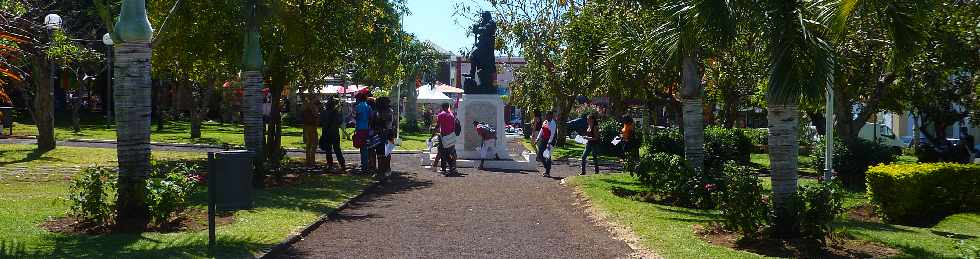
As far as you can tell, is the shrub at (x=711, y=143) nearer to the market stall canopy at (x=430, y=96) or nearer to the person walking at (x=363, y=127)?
the person walking at (x=363, y=127)

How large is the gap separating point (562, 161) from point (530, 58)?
17.9 ft

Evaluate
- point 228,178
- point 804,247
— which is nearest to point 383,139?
point 228,178

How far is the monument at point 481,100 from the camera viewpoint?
22.8 m

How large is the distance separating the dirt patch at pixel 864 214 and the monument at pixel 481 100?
9080 millimetres

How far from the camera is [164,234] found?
9219mm

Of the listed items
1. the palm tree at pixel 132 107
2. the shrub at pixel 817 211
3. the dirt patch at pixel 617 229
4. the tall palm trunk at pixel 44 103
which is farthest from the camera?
the tall palm trunk at pixel 44 103

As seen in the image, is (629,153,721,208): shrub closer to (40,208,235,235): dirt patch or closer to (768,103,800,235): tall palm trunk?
(768,103,800,235): tall palm trunk

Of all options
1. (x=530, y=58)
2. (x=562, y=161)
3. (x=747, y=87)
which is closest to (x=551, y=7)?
(x=530, y=58)

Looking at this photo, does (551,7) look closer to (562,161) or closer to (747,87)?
(562,161)

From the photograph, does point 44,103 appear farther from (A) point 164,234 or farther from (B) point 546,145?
(A) point 164,234

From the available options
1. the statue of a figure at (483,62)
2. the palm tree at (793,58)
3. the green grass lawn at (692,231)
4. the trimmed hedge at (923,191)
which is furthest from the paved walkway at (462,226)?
the statue of a figure at (483,62)

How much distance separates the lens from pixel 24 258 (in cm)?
759

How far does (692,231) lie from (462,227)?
2604mm

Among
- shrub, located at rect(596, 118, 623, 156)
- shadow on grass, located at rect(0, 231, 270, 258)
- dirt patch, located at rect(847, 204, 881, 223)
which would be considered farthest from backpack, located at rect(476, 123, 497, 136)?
shadow on grass, located at rect(0, 231, 270, 258)
